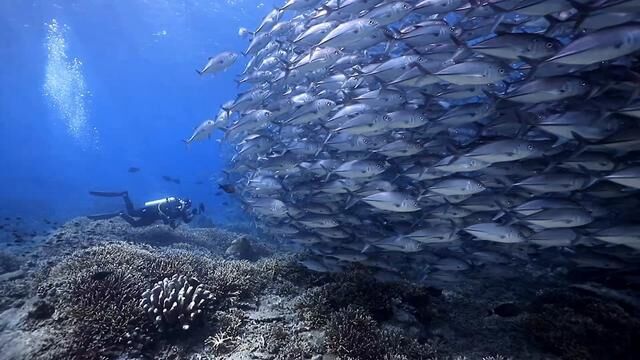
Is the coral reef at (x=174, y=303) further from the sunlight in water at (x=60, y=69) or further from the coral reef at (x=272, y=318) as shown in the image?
the sunlight in water at (x=60, y=69)

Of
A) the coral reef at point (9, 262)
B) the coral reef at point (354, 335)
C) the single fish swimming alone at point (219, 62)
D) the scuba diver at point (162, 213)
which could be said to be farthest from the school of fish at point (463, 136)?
the coral reef at point (9, 262)

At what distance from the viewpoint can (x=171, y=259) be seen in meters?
7.64

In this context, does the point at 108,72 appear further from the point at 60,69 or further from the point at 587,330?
the point at 587,330

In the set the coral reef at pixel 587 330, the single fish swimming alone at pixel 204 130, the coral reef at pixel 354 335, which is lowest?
the coral reef at pixel 587 330

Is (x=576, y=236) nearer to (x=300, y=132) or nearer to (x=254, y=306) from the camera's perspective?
(x=254, y=306)

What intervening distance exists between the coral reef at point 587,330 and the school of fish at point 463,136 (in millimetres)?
1131

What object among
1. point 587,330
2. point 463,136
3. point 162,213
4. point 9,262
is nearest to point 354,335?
point 587,330

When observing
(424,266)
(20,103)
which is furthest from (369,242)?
(20,103)

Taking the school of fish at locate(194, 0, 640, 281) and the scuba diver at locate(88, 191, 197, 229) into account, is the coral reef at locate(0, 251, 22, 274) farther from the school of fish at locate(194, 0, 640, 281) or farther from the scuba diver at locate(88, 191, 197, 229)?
the school of fish at locate(194, 0, 640, 281)

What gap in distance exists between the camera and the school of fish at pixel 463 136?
5281mm

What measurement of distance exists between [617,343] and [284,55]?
9.33 m

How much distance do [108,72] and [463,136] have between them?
233ft

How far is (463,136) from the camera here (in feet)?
25.8

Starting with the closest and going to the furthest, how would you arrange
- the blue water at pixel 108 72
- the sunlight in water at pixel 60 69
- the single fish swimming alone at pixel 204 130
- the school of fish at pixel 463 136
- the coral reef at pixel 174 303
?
the school of fish at pixel 463 136 → the coral reef at pixel 174 303 → the single fish swimming alone at pixel 204 130 → the blue water at pixel 108 72 → the sunlight in water at pixel 60 69
